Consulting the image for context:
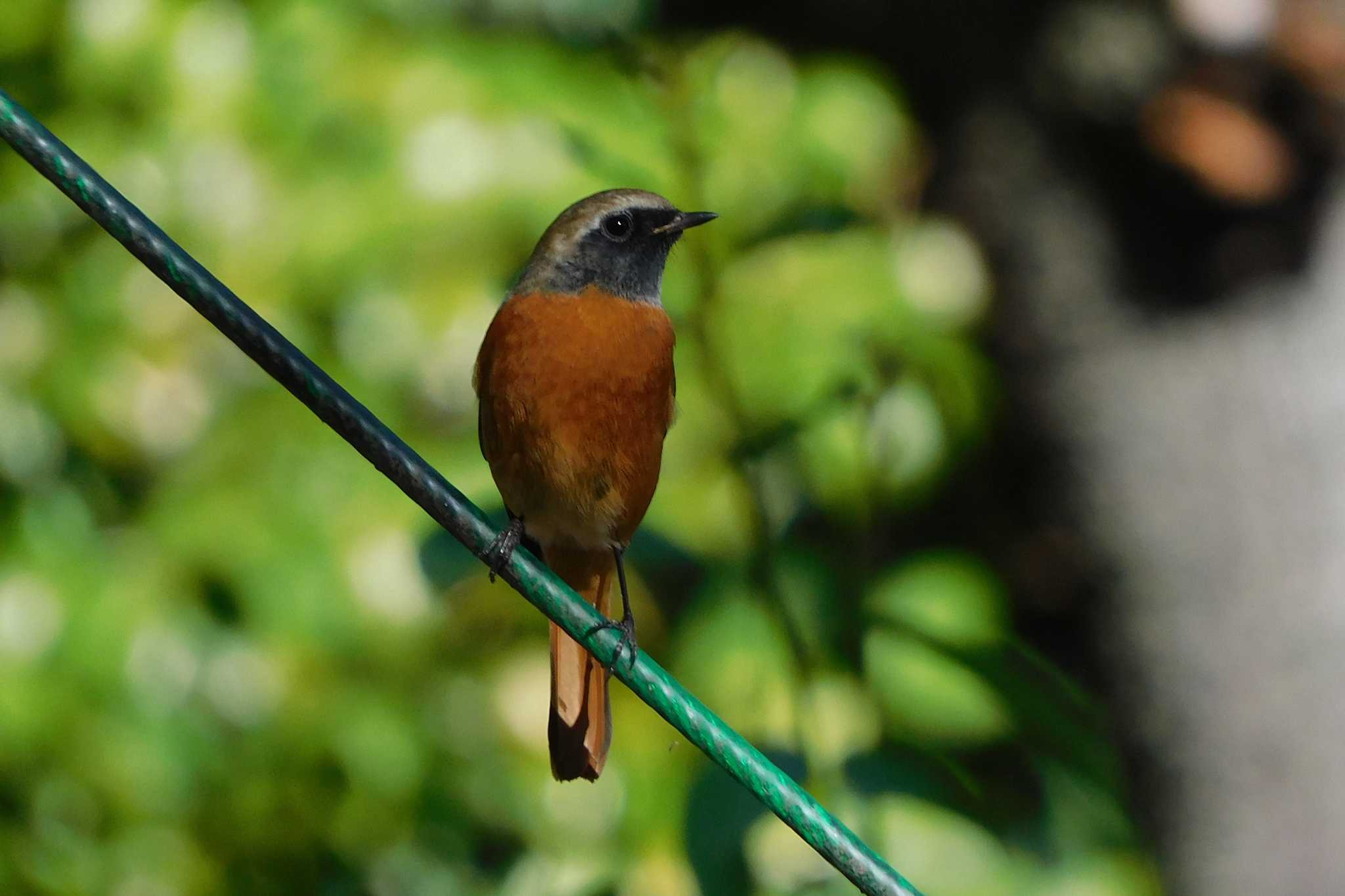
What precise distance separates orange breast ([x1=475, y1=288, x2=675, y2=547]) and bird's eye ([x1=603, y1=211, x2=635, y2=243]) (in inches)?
7.9

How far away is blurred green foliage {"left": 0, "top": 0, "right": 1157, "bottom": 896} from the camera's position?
11.2 feet

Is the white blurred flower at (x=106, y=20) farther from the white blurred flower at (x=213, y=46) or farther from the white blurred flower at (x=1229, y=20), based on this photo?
the white blurred flower at (x=1229, y=20)

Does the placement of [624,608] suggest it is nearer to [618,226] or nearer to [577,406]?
[577,406]

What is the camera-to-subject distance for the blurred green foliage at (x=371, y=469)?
3.41 m

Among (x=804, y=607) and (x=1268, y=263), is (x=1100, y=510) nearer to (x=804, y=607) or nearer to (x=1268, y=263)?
(x=1268, y=263)

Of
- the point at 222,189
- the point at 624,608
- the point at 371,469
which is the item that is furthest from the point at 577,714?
the point at 222,189

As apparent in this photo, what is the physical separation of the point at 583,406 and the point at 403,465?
1300mm

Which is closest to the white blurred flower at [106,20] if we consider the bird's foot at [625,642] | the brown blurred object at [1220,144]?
the bird's foot at [625,642]

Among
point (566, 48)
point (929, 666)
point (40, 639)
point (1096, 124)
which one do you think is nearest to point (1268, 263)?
point (1096, 124)

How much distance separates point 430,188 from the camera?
3.57 meters

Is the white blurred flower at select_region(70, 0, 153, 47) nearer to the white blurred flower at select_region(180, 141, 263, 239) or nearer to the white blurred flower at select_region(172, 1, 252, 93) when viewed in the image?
the white blurred flower at select_region(172, 1, 252, 93)

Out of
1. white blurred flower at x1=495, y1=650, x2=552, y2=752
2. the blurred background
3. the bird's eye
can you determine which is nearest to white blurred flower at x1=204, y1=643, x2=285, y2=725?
the blurred background

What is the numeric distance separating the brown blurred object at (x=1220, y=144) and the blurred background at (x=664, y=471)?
0.01m

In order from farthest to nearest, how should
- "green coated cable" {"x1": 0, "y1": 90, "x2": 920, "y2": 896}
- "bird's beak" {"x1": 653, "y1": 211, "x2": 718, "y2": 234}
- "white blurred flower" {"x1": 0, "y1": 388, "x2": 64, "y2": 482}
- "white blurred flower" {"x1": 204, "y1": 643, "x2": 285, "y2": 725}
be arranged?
1. "white blurred flower" {"x1": 0, "y1": 388, "x2": 64, "y2": 482}
2. "white blurred flower" {"x1": 204, "y1": 643, "x2": 285, "y2": 725}
3. "bird's beak" {"x1": 653, "y1": 211, "x2": 718, "y2": 234}
4. "green coated cable" {"x1": 0, "y1": 90, "x2": 920, "y2": 896}
